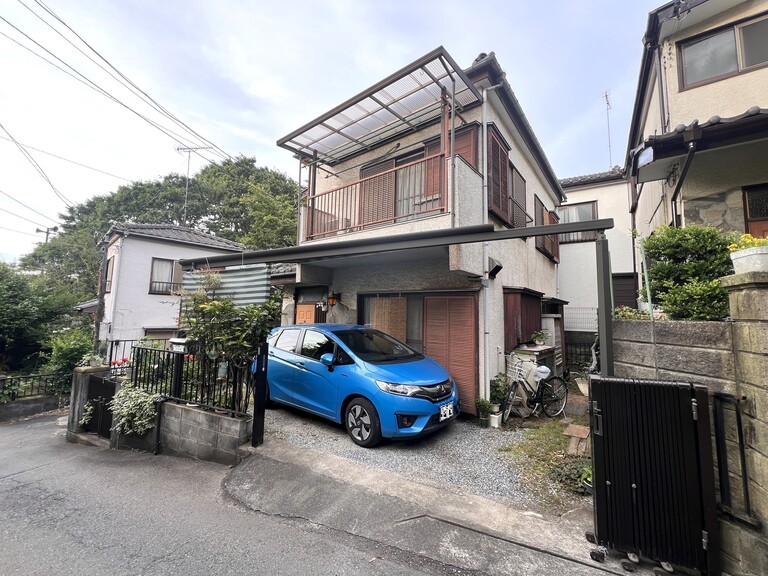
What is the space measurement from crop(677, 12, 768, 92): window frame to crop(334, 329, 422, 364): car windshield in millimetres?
6422

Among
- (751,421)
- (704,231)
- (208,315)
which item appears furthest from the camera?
(208,315)

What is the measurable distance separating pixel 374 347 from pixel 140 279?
1453 centimetres

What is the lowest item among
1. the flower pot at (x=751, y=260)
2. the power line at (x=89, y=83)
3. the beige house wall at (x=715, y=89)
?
the flower pot at (x=751, y=260)

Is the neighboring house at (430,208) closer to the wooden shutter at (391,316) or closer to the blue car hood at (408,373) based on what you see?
the wooden shutter at (391,316)

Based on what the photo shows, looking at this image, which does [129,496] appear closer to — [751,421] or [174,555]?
[174,555]

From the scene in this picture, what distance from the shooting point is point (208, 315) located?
4.71m

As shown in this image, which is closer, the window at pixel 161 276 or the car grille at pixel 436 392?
the car grille at pixel 436 392

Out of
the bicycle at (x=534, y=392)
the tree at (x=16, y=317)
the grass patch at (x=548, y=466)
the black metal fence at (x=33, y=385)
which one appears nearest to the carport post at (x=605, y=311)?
the grass patch at (x=548, y=466)

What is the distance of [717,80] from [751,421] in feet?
19.0

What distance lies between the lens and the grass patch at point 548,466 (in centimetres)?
329

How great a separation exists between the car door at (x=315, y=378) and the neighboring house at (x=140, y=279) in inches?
436

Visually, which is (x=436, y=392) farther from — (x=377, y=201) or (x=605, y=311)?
(x=377, y=201)

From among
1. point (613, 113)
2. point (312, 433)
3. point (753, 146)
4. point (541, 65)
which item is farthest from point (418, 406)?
point (613, 113)

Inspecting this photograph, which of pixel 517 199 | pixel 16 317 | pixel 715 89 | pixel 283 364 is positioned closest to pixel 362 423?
pixel 283 364
